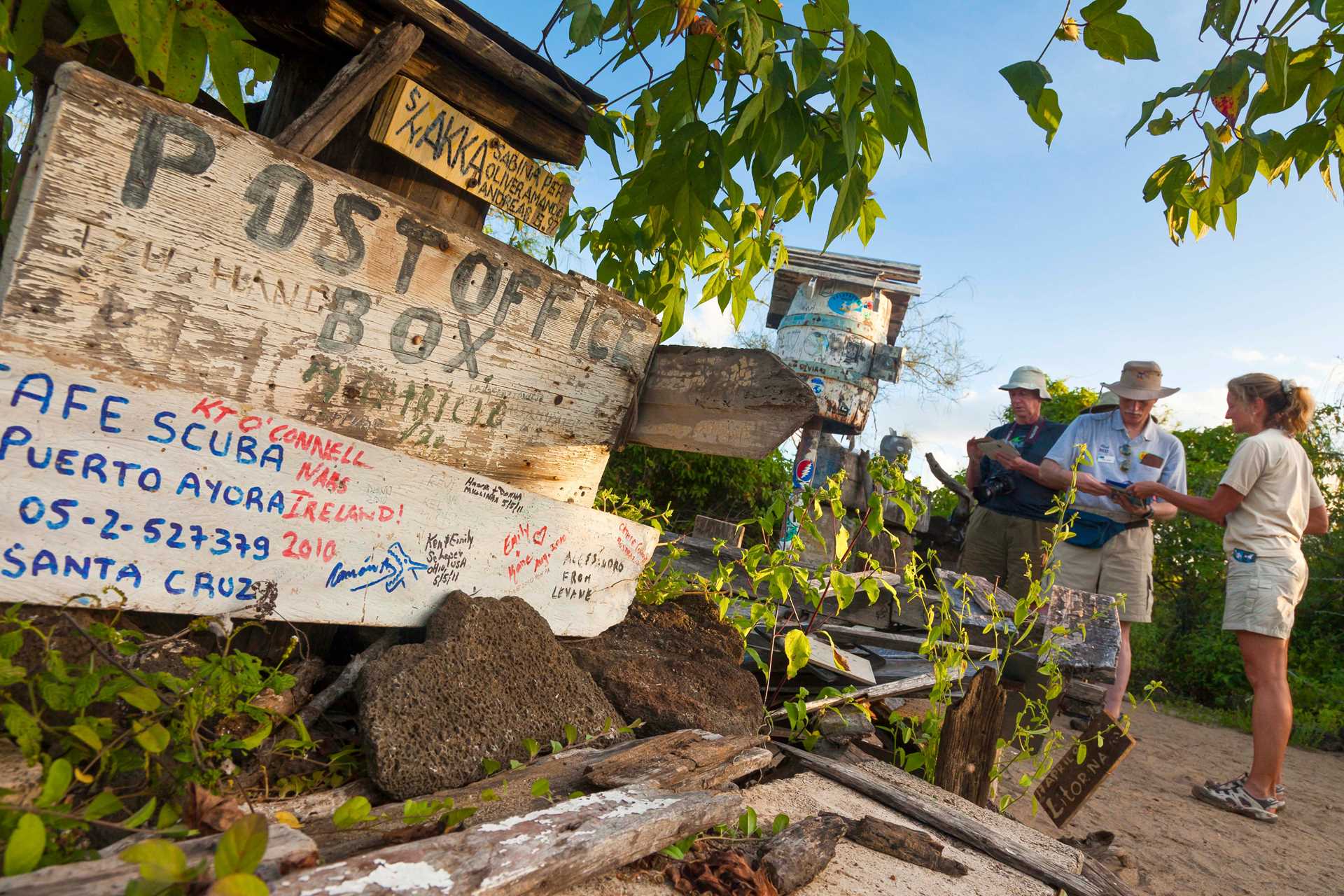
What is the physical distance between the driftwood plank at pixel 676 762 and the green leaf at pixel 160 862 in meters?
0.90

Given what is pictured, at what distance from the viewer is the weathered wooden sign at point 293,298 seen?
5.19 feet

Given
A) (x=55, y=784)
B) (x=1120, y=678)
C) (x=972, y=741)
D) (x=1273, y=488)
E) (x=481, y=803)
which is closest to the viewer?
(x=55, y=784)

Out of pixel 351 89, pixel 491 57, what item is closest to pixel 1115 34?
pixel 491 57

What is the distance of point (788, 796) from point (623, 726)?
52cm

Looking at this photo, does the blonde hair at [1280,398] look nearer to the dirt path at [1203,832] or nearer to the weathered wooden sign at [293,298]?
the dirt path at [1203,832]

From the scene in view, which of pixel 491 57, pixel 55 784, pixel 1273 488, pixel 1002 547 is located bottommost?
pixel 55 784

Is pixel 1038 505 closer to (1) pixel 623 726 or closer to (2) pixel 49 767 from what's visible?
(1) pixel 623 726

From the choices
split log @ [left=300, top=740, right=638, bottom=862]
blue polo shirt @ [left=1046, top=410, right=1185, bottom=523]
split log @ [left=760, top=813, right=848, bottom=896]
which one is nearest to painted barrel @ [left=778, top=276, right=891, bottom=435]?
blue polo shirt @ [left=1046, top=410, right=1185, bottom=523]

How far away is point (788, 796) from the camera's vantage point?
7.58 ft

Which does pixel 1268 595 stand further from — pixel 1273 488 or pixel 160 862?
pixel 160 862

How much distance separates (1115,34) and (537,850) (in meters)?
2.07

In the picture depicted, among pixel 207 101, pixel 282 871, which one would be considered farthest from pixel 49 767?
pixel 207 101

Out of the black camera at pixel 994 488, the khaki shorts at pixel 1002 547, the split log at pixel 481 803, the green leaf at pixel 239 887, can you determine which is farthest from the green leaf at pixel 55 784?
the black camera at pixel 994 488

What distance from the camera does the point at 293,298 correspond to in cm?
191
